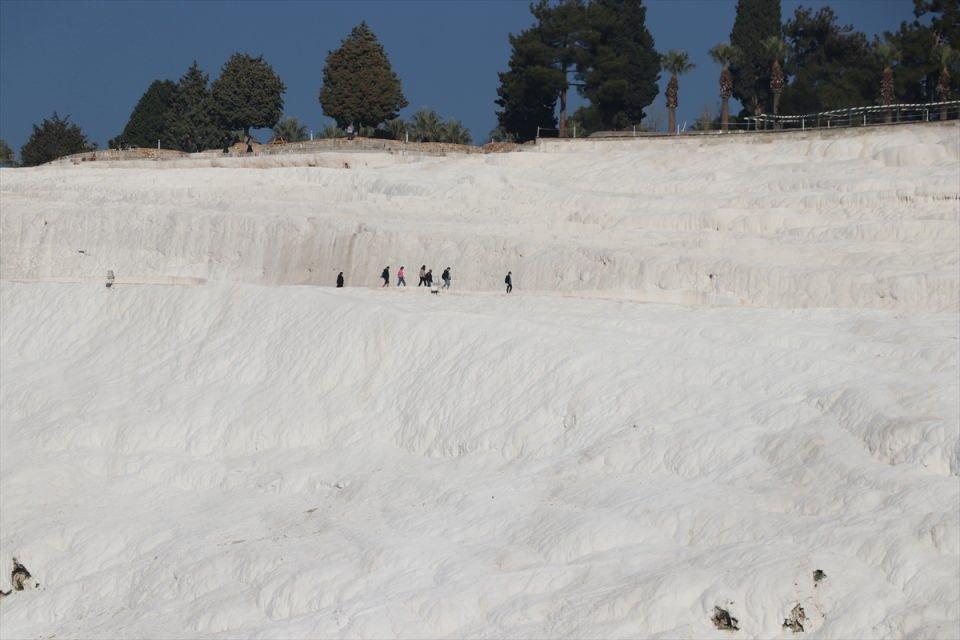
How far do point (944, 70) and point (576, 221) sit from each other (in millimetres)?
23242

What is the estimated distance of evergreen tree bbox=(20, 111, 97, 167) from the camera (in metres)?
89.4

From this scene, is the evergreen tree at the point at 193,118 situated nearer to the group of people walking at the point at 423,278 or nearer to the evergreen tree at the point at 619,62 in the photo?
the evergreen tree at the point at 619,62

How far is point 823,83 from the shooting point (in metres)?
82.2

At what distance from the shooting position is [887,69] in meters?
65.3

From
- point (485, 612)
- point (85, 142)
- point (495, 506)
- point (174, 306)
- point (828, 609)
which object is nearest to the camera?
point (828, 609)

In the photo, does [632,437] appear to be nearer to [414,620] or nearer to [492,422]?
[492,422]

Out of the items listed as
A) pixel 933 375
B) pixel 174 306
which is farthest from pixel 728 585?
pixel 174 306

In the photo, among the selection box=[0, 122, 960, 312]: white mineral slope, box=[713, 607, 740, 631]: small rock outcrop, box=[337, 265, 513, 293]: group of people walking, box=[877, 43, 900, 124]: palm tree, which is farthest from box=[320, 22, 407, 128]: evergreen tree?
box=[713, 607, 740, 631]: small rock outcrop

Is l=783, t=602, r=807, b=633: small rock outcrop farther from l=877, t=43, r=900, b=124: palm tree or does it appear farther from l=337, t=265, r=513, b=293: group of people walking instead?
l=877, t=43, r=900, b=124: palm tree

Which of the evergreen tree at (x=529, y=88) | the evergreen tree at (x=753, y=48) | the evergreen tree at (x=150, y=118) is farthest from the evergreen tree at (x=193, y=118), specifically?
the evergreen tree at (x=753, y=48)

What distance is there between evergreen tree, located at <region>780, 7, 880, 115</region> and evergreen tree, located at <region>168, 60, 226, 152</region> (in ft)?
100

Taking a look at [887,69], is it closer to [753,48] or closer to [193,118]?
[753,48]

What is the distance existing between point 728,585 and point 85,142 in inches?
2941

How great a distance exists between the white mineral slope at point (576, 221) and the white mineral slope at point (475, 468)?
4.36 metres
